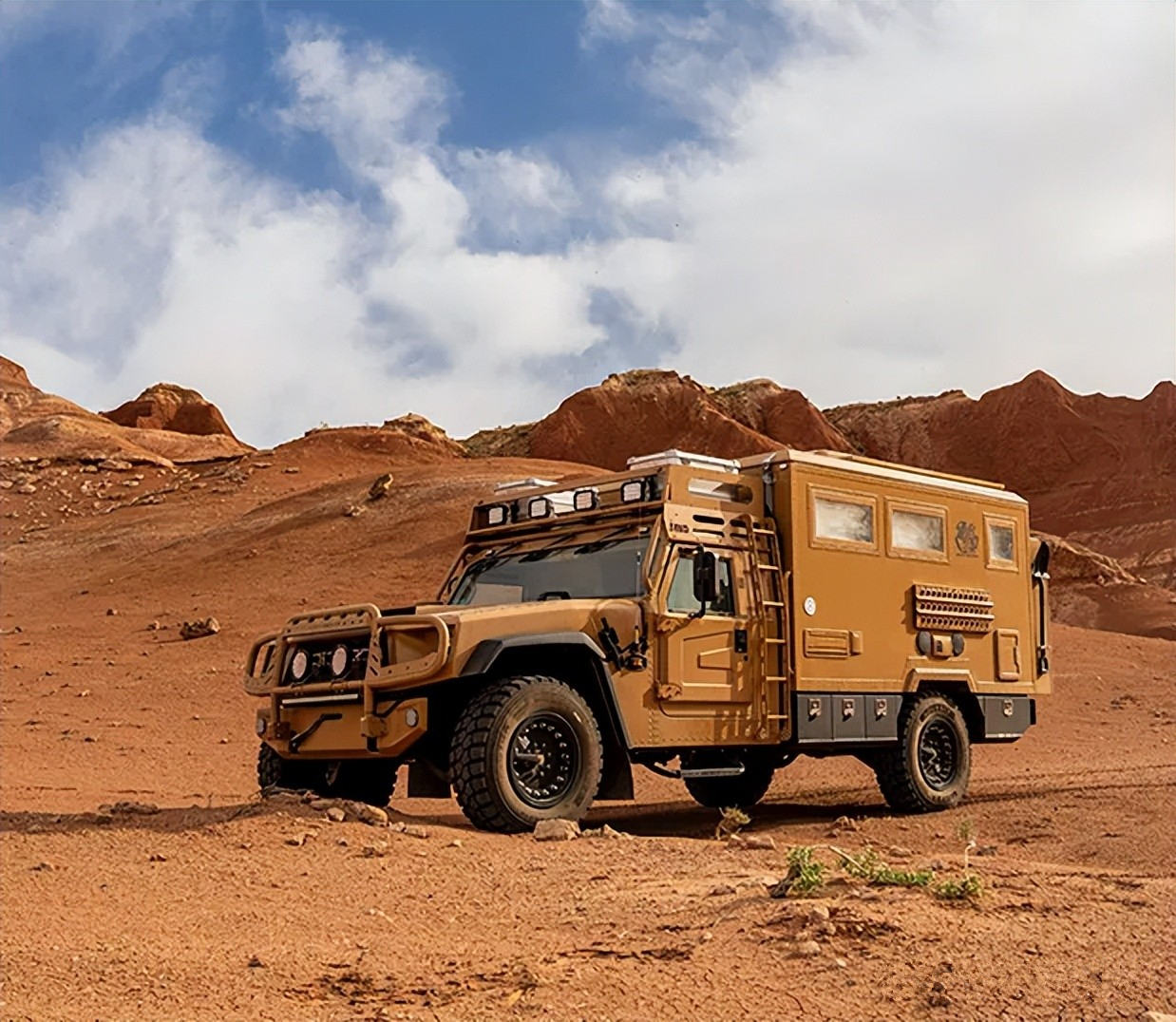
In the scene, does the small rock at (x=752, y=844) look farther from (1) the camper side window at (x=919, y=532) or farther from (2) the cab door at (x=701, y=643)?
(1) the camper side window at (x=919, y=532)

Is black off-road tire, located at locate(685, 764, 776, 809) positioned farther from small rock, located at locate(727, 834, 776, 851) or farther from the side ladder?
small rock, located at locate(727, 834, 776, 851)

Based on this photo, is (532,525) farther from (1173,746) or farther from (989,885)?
(1173,746)

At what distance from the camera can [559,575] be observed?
35.2 feet

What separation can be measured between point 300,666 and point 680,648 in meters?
2.78

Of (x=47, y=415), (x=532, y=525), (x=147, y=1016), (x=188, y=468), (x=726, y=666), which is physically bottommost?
(x=147, y=1016)

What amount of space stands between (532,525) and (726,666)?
198 centimetres

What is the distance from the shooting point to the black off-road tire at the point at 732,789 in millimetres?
13586

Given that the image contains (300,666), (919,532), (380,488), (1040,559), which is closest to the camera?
(300,666)

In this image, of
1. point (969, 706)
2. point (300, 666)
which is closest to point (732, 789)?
point (969, 706)


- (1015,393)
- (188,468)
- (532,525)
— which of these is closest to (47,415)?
(188,468)

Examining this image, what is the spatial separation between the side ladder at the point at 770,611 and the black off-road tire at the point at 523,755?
77.3 inches

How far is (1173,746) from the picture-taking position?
18969 mm

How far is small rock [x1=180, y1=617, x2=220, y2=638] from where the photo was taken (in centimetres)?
2503

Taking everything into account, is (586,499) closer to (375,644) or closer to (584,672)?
(584,672)
